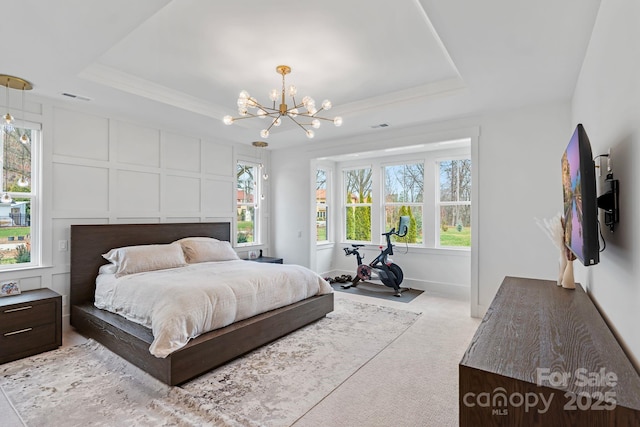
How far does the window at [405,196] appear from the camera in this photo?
609 centimetres

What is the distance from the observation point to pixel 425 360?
3.04m

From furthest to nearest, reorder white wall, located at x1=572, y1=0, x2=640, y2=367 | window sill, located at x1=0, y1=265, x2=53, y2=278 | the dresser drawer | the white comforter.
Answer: window sill, located at x1=0, y1=265, x2=53, y2=278, the dresser drawer, the white comforter, white wall, located at x1=572, y1=0, x2=640, y2=367

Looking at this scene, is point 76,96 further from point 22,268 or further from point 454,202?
point 454,202

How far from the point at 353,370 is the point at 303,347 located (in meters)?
0.66

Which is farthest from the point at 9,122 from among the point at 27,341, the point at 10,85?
the point at 27,341

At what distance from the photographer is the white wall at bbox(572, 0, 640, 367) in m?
1.32

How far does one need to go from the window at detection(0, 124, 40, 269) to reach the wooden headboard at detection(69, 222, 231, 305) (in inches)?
15.3

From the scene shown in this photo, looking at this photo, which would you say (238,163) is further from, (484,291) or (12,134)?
(484,291)

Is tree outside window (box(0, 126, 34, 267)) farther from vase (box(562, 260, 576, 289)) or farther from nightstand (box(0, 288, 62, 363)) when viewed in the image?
vase (box(562, 260, 576, 289))

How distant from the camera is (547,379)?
1090 mm

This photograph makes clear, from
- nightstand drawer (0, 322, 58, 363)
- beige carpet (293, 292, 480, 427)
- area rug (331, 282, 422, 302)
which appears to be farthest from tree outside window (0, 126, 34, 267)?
area rug (331, 282, 422, 302)

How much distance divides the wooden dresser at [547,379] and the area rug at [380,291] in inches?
147

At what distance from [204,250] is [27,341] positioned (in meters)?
2.02

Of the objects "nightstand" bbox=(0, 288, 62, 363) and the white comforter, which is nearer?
the white comforter
